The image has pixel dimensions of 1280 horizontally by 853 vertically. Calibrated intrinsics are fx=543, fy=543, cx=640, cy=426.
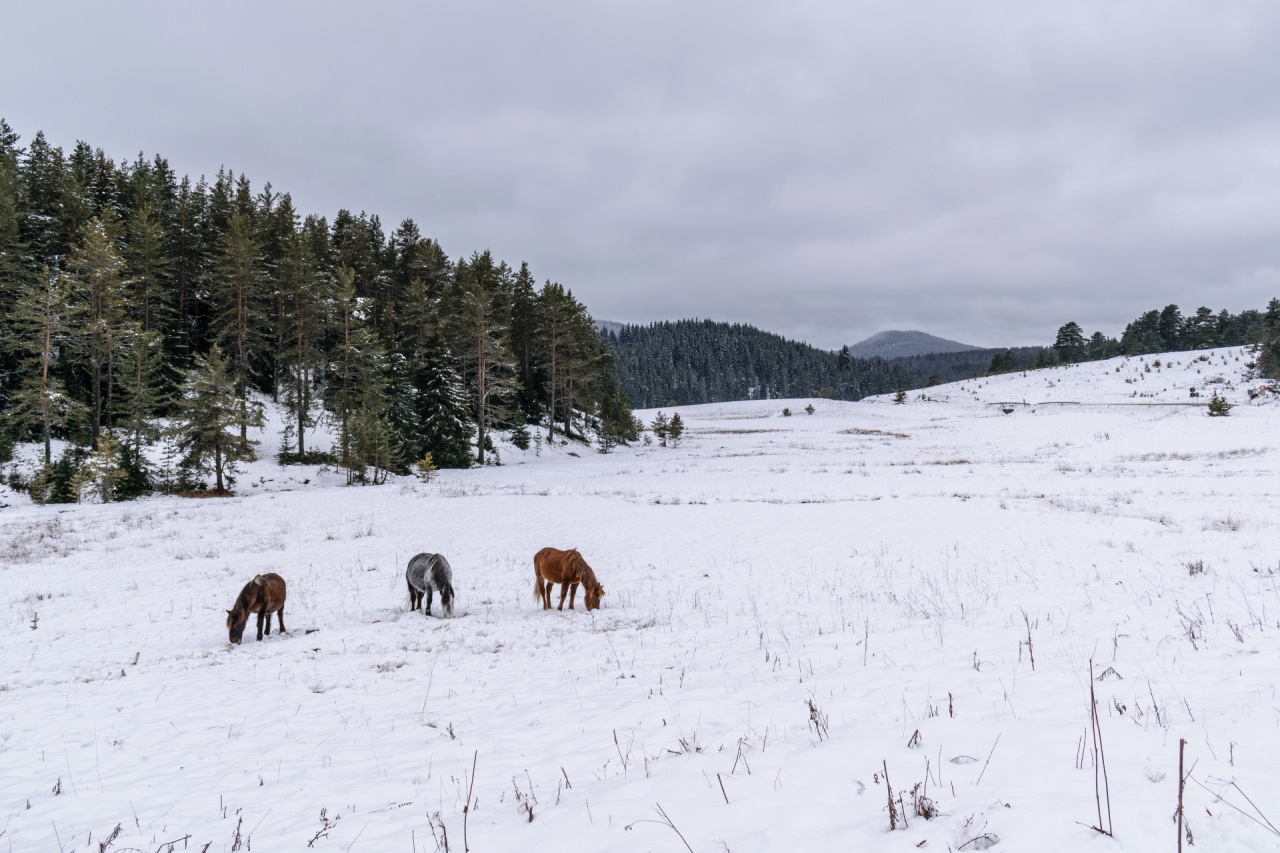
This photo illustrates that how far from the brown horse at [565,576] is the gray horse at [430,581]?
1598 millimetres

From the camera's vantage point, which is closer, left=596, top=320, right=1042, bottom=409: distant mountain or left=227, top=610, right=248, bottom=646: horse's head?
left=227, top=610, right=248, bottom=646: horse's head

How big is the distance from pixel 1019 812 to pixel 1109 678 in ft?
10.7

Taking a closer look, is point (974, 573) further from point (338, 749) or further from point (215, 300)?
point (215, 300)

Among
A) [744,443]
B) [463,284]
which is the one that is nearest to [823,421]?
[744,443]

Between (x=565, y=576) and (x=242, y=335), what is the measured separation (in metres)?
36.9

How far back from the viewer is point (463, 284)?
155 feet

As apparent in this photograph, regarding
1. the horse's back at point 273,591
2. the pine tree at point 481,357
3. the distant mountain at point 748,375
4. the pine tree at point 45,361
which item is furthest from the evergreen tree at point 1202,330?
the pine tree at point 45,361

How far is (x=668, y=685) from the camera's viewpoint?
615 centimetres

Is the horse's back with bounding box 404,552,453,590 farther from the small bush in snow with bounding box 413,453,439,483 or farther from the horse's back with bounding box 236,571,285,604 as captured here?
the small bush in snow with bounding box 413,453,439,483

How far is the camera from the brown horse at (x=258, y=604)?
28.1 ft

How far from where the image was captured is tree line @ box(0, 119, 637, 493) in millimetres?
27984

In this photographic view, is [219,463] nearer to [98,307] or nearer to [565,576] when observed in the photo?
[98,307]

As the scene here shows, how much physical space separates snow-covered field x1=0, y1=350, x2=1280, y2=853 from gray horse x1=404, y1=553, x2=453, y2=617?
55 cm

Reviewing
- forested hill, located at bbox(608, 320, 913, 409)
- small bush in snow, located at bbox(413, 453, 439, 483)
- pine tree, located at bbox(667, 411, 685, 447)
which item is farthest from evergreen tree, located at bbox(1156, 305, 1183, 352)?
small bush in snow, located at bbox(413, 453, 439, 483)
